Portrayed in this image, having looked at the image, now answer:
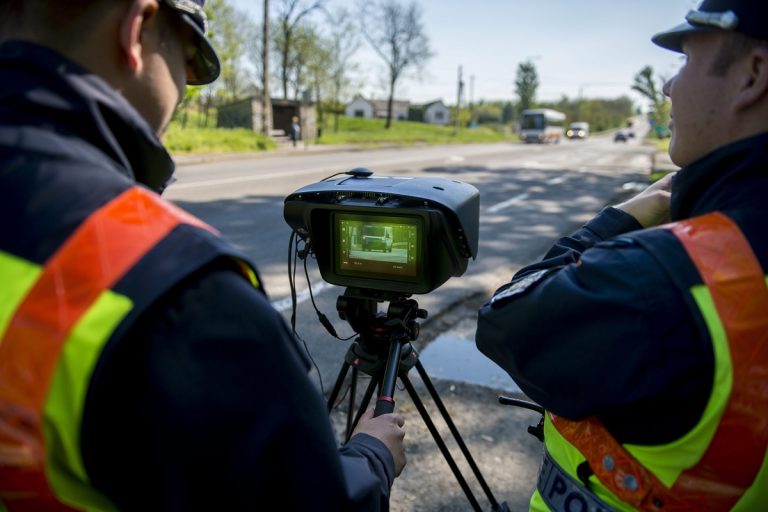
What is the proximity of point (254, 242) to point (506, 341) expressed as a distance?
17.7ft

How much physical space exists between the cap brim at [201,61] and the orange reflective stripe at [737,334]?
3.00 ft

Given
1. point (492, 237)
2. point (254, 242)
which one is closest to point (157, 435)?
point (254, 242)

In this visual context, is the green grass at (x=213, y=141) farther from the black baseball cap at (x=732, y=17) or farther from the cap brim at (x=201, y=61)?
the black baseball cap at (x=732, y=17)

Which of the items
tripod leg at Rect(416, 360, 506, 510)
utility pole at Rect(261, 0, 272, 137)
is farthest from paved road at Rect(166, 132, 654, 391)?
utility pole at Rect(261, 0, 272, 137)

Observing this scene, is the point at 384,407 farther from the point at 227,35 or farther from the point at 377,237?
the point at 227,35

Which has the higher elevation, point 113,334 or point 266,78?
point 266,78

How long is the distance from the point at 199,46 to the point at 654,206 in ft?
3.49

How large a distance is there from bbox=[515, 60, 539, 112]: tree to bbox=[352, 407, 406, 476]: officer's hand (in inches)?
3300

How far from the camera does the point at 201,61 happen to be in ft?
3.62

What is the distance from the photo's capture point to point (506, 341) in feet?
3.78

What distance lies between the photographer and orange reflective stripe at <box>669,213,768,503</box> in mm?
906

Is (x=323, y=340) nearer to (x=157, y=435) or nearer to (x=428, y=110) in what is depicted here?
(x=157, y=435)

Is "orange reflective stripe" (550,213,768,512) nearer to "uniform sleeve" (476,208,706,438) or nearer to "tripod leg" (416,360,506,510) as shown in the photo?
"uniform sleeve" (476,208,706,438)

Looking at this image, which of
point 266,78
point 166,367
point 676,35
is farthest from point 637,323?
point 266,78
